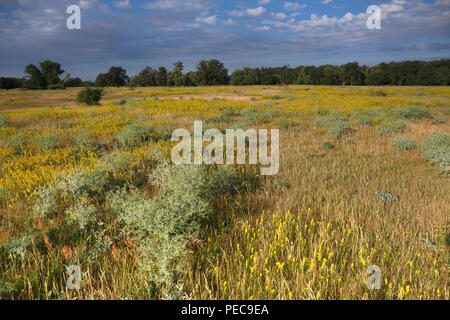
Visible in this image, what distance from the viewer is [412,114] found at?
16.0m

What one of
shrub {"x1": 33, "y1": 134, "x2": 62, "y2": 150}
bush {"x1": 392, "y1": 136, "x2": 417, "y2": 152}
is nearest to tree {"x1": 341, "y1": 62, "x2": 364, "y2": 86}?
bush {"x1": 392, "y1": 136, "x2": 417, "y2": 152}

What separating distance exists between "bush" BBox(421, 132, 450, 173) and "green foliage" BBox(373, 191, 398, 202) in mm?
2558

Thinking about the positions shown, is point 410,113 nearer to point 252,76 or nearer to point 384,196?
point 384,196

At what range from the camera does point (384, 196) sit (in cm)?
445

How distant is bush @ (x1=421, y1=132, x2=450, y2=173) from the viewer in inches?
239

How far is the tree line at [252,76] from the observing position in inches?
3106

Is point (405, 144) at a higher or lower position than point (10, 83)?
lower

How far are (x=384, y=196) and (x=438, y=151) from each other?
3.56 metres

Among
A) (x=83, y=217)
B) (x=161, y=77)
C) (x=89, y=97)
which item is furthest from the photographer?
(x=161, y=77)

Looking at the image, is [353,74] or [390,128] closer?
[390,128]

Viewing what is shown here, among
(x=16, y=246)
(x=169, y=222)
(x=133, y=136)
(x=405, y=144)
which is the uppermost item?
(x=133, y=136)

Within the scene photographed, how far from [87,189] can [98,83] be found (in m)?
114

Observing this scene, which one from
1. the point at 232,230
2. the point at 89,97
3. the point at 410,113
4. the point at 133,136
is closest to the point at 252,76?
the point at 89,97

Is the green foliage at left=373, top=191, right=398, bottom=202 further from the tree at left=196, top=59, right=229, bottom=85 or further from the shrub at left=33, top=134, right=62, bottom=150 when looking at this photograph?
the tree at left=196, top=59, right=229, bottom=85
